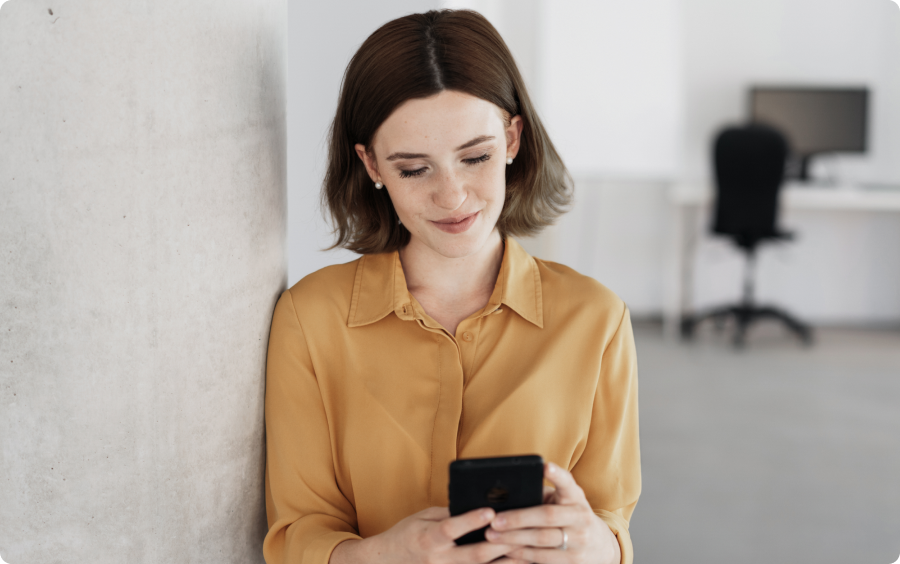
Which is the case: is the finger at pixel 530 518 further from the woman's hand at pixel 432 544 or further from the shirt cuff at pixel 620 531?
the shirt cuff at pixel 620 531

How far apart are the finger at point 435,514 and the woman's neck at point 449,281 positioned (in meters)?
0.35

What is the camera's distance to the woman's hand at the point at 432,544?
35.6 inches

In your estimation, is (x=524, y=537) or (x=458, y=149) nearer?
(x=524, y=537)

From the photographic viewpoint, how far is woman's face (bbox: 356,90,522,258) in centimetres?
108

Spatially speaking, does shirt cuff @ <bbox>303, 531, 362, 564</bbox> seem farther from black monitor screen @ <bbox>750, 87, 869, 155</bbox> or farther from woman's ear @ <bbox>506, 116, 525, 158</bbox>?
black monitor screen @ <bbox>750, 87, 869, 155</bbox>

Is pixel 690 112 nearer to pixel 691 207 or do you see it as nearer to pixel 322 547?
pixel 691 207

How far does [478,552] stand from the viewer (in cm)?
93

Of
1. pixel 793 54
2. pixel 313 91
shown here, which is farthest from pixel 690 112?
pixel 313 91

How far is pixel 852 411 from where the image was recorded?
388 cm

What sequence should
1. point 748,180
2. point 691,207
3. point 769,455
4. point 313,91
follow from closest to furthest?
point 313,91 < point 769,455 < point 748,180 < point 691,207

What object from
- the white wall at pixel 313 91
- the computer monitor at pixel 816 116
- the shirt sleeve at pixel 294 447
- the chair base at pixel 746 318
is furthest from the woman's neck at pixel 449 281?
the computer monitor at pixel 816 116

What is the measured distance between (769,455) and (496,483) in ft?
9.28

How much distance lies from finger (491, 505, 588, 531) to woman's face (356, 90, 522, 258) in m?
0.43

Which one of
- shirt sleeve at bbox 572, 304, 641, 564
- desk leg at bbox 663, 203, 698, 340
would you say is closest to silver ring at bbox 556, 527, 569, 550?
shirt sleeve at bbox 572, 304, 641, 564
